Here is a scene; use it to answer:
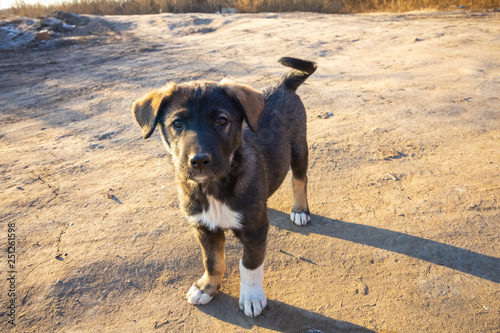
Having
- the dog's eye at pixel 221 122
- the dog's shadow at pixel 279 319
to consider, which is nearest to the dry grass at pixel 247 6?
the dog's eye at pixel 221 122

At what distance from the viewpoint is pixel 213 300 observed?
2.77 meters

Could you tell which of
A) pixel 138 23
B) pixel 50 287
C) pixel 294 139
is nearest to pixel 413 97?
pixel 294 139

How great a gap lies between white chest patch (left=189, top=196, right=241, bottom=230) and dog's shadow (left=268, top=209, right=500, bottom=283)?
3.75 feet

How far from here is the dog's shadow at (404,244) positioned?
9.26ft

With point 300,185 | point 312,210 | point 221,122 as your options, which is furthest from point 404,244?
point 221,122

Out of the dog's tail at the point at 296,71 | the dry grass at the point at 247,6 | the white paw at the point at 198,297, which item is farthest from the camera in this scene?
the dry grass at the point at 247,6

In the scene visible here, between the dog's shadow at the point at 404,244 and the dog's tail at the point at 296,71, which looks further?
the dog's tail at the point at 296,71

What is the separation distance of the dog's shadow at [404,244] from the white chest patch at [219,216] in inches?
45.0

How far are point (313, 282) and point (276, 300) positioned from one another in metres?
0.34

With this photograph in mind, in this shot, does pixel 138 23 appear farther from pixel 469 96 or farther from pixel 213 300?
pixel 213 300

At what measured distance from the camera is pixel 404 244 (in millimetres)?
3113

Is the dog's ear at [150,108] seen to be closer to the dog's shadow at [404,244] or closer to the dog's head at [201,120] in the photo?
the dog's head at [201,120]

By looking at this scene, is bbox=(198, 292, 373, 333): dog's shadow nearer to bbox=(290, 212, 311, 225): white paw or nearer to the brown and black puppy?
the brown and black puppy

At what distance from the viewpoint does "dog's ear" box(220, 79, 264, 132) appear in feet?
8.25
